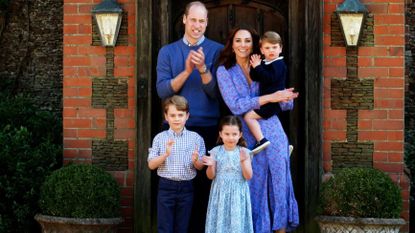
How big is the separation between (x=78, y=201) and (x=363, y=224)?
2360 mm

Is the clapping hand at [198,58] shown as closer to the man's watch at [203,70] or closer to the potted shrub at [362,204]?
the man's watch at [203,70]

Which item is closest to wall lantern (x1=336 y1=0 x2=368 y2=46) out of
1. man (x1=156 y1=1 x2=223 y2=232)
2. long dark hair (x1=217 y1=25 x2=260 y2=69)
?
long dark hair (x1=217 y1=25 x2=260 y2=69)

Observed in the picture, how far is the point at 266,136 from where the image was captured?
543cm

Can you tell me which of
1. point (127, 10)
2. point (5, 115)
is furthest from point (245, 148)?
point (5, 115)

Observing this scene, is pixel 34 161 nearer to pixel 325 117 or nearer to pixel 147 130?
pixel 147 130

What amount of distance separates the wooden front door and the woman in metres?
0.99

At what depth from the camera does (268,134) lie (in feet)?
17.8

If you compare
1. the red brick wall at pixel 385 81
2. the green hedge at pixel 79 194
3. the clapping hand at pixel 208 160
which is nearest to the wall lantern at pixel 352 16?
the red brick wall at pixel 385 81

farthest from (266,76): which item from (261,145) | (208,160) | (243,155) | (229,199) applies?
(229,199)

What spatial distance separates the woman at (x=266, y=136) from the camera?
5371 mm

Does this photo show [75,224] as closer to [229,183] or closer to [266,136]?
[229,183]

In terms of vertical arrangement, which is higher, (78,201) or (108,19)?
(108,19)

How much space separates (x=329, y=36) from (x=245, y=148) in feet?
5.61

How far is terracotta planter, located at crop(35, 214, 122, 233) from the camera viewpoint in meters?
5.90
